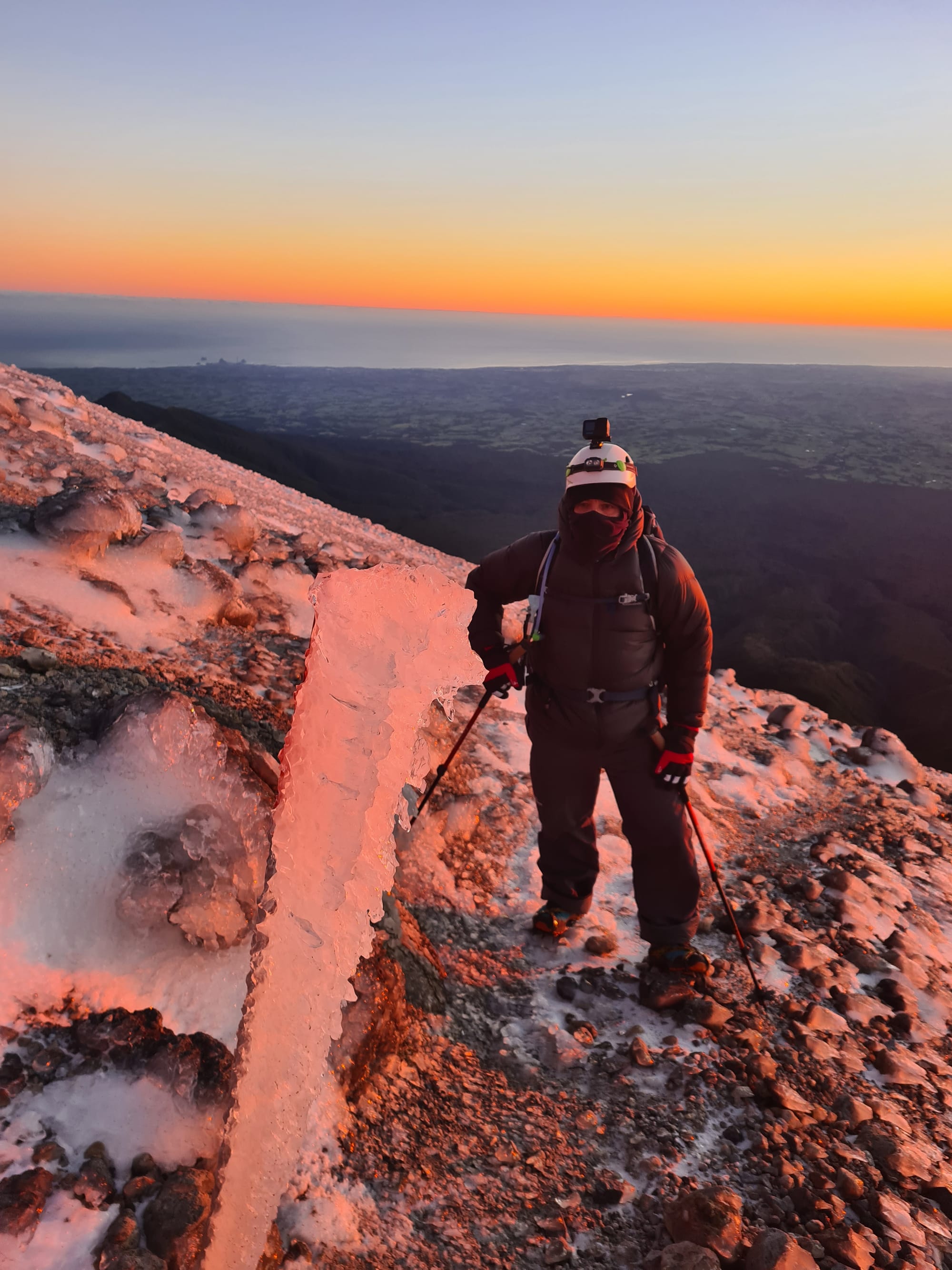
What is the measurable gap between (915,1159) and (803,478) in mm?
60713

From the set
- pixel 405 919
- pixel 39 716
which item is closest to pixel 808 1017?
pixel 405 919

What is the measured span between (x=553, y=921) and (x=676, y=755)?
122 centimetres

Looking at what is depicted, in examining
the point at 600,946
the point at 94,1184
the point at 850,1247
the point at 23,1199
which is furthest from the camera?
the point at 600,946

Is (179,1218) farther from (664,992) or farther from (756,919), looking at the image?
(756,919)

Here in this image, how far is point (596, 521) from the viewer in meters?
3.18

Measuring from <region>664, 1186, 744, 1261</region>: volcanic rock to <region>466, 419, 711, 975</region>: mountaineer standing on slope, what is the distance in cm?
130

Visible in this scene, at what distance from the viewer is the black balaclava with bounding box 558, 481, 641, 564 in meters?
3.17

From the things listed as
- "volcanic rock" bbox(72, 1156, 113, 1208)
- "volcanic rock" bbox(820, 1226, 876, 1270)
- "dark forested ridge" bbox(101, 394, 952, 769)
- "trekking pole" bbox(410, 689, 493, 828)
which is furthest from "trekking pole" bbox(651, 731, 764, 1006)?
"dark forested ridge" bbox(101, 394, 952, 769)

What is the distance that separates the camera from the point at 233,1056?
223 centimetres

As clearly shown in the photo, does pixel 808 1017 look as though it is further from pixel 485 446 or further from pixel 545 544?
pixel 485 446

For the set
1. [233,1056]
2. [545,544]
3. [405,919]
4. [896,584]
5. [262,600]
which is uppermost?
[545,544]

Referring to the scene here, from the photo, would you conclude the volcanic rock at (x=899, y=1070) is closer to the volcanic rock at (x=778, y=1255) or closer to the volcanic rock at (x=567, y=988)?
the volcanic rock at (x=778, y=1255)

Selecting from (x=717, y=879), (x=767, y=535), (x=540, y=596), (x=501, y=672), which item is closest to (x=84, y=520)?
(x=501, y=672)

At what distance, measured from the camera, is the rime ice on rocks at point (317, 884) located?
6.93ft
